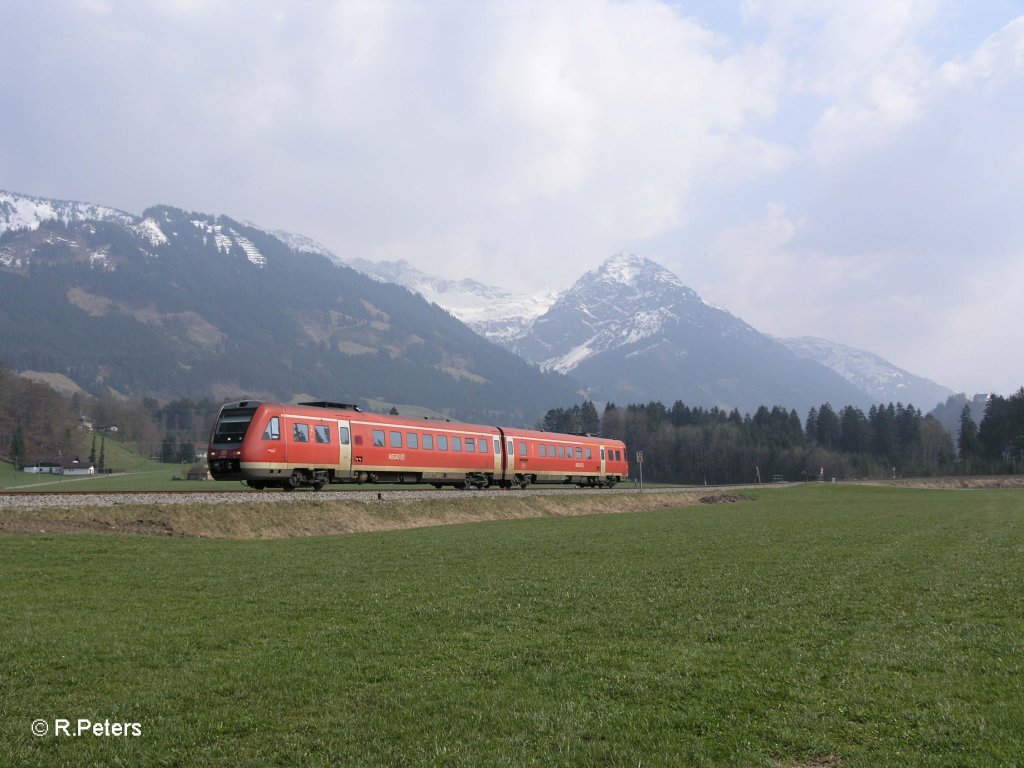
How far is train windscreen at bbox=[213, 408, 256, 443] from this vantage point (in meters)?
35.0

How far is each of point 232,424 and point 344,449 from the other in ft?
20.1

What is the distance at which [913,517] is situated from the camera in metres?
38.1

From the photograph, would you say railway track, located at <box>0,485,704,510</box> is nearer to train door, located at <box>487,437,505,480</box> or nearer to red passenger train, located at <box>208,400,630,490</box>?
red passenger train, located at <box>208,400,630,490</box>

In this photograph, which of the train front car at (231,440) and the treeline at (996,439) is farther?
the treeline at (996,439)

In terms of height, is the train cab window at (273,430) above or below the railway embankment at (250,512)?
above

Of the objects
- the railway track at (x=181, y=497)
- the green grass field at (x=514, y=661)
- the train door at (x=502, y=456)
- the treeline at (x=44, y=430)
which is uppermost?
the treeline at (x=44, y=430)

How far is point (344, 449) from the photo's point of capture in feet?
130

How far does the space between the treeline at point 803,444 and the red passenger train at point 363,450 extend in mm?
93273

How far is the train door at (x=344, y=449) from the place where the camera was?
1550 inches

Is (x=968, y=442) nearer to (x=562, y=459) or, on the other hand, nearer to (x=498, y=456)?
(x=562, y=459)

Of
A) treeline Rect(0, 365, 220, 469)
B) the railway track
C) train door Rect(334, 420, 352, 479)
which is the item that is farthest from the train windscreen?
treeline Rect(0, 365, 220, 469)

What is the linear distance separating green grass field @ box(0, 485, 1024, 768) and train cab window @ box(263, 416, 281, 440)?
15569mm

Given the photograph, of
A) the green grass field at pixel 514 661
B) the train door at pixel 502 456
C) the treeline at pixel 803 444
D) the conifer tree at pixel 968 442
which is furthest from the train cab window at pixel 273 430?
the conifer tree at pixel 968 442

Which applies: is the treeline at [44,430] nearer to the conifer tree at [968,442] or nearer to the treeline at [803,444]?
the treeline at [803,444]
